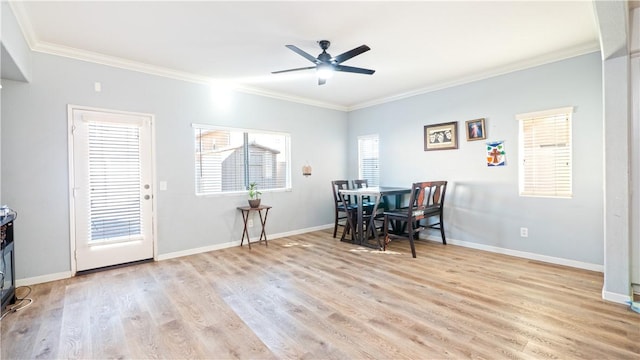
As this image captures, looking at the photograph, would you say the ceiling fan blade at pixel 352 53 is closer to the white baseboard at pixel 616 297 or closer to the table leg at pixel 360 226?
the table leg at pixel 360 226

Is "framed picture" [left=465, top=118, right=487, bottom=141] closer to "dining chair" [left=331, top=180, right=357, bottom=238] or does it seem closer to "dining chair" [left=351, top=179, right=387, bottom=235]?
"dining chair" [left=351, top=179, right=387, bottom=235]

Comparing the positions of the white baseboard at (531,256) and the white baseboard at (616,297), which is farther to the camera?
the white baseboard at (531,256)

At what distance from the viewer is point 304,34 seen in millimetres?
2975

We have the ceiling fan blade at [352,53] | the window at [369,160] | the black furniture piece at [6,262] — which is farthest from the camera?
the window at [369,160]

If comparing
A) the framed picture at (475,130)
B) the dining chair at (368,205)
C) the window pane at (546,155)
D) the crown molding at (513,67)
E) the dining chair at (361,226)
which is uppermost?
the crown molding at (513,67)

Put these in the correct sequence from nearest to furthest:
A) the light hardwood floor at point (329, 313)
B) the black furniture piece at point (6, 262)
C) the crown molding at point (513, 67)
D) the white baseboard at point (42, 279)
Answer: the light hardwood floor at point (329, 313) → the black furniture piece at point (6, 262) → the white baseboard at point (42, 279) → the crown molding at point (513, 67)

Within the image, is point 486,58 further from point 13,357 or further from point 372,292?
point 13,357

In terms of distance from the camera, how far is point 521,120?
3.84 metres

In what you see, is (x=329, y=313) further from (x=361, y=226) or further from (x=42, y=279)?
(x=42, y=279)

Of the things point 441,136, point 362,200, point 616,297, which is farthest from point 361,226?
point 616,297

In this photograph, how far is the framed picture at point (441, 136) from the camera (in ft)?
14.9

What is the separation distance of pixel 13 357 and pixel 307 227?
13.6 ft

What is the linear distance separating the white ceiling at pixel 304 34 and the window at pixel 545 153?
722mm

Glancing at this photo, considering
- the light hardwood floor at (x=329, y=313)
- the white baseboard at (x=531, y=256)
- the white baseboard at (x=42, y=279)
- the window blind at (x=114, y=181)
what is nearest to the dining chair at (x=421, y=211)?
the white baseboard at (x=531, y=256)
